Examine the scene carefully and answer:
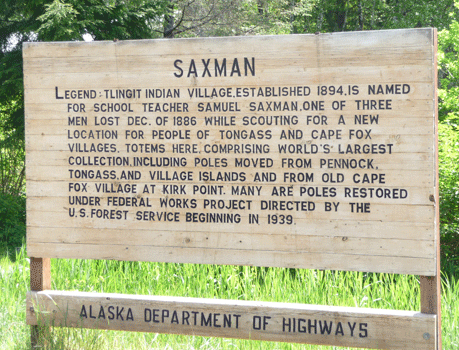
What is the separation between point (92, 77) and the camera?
333 cm

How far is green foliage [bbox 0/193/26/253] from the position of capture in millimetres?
8586

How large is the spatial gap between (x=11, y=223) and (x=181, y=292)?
6.15 meters

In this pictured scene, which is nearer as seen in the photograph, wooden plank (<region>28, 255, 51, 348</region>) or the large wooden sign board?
the large wooden sign board

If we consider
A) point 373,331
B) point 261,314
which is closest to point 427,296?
point 373,331

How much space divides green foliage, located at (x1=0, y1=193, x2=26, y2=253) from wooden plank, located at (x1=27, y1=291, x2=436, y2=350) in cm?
551

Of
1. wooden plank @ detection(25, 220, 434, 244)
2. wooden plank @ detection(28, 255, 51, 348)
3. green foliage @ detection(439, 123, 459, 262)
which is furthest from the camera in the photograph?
A: green foliage @ detection(439, 123, 459, 262)

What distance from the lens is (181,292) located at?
14.3 feet

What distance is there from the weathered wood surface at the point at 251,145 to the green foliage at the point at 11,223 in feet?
18.5

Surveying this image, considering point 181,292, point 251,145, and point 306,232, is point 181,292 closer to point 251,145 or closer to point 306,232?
point 306,232

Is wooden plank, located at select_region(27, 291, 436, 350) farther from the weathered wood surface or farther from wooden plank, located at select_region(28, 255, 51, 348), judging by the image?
the weathered wood surface

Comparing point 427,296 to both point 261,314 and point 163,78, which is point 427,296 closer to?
point 261,314

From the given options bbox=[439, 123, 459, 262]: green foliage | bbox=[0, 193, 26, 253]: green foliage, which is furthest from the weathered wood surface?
bbox=[0, 193, 26, 253]: green foliage

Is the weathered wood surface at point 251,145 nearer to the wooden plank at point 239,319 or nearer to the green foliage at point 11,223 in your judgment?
the wooden plank at point 239,319

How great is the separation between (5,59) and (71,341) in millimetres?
7163
